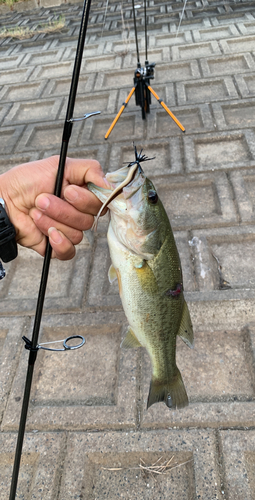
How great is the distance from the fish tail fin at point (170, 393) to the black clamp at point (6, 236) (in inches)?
46.3

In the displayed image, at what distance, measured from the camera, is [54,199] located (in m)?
1.76

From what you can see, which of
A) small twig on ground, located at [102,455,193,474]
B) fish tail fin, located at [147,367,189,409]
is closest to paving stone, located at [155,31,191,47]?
fish tail fin, located at [147,367,189,409]

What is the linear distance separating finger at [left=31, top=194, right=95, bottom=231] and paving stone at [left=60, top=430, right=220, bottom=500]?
62.1 inches

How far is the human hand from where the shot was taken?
1.80 m

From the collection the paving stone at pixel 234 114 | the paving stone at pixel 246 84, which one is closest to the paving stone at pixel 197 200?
the paving stone at pixel 234 114

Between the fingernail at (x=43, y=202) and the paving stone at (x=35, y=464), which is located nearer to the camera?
the fingernail at (x=43, y=202)

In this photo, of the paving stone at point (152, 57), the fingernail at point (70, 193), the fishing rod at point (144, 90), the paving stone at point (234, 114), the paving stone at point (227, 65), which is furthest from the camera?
the paving stone at point (152, 57)

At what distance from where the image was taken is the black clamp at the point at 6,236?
6.24 ft

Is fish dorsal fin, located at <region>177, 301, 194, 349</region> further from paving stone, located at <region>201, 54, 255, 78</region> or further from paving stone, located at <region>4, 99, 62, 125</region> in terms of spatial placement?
paving stone, located at <region>201, 54, 255, 78</region>

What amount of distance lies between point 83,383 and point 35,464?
0.64m

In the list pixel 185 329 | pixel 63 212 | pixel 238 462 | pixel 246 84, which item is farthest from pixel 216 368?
pixel 246 84

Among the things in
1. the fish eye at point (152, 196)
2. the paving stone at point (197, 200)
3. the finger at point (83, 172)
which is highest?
the finger at point (83, 172)

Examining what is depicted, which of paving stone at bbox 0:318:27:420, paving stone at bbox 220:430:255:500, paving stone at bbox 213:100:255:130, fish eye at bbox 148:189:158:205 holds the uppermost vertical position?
fish eye at bbox 148:189:158:205

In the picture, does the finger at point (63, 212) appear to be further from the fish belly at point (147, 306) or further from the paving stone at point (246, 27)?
the paving stone at point (246, 27)
